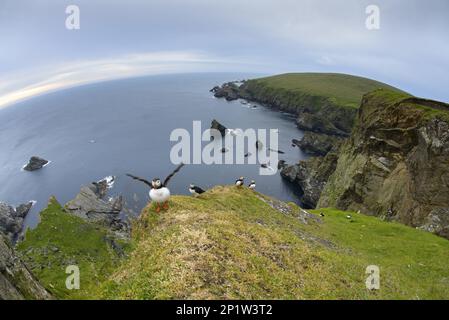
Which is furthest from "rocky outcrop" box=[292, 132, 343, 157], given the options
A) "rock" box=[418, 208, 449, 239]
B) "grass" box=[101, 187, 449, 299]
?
"grass" box=[101, 187, 449, 299]

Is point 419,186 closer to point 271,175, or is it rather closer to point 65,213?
point 271,175

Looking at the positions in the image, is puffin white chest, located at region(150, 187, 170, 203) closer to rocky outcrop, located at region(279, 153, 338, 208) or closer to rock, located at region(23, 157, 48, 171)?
rocky outcrop, located at region(279, 153, 338, 208)

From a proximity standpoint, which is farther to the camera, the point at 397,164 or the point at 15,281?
the point at 397,164

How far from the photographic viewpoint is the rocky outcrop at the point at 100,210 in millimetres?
97250

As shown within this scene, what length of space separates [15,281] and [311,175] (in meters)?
109

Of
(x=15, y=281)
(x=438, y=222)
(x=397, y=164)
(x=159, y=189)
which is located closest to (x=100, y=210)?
(x=397, y=164)

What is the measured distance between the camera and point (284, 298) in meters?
17.8

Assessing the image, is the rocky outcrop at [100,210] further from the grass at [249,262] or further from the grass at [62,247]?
the grass at [249,262]

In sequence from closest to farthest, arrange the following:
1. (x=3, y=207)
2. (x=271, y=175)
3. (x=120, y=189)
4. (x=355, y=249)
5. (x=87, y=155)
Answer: (x=355, y=249) → (x=3, y=207) → (x=120, y=189) → (x=271, y=175) → (x=87, y=155)

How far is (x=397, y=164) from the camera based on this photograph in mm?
70125

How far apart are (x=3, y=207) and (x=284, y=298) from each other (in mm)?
119728

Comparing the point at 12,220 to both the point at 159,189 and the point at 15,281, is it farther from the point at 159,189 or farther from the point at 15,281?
the point at 15,281
